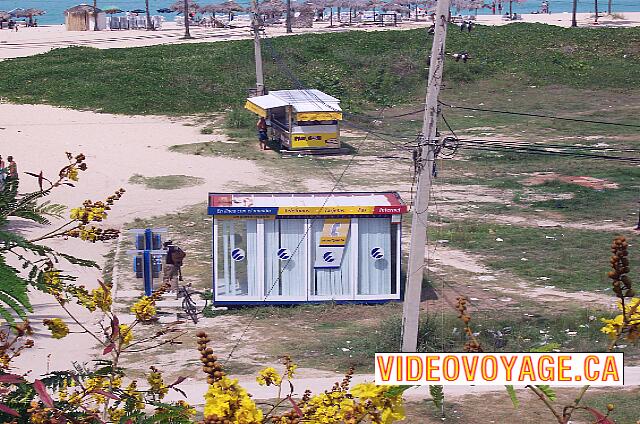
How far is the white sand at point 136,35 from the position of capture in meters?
Result: 58.8

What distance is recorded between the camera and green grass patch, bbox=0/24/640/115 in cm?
4219

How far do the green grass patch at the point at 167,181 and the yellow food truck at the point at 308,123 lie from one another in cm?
448

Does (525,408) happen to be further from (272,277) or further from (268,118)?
(268,118)

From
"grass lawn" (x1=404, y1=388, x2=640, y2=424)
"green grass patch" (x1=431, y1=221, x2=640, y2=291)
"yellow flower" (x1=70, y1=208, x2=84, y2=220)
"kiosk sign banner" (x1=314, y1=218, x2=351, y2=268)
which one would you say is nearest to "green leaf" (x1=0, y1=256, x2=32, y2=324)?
"yellow flower" (x1=70, y1=208, x2=84, y2=220)

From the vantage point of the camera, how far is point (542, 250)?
69.9ft

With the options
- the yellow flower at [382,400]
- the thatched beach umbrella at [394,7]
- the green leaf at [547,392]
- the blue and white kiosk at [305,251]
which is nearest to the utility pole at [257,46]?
the blue and white kiosk at [305,251]

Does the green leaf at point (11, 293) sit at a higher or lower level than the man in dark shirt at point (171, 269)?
higher

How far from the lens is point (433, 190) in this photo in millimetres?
27344

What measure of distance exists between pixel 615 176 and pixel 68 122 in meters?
19.1

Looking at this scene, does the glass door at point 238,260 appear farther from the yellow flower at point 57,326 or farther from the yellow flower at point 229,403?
the yellow flower at point 229,403

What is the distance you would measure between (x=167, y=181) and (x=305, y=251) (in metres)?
11.1

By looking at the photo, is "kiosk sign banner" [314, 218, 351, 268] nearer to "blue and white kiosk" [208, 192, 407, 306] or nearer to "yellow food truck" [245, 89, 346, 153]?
"blue and white kiosk" [208, 192, 407, 306]

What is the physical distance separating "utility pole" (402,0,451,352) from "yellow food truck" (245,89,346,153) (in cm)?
1808

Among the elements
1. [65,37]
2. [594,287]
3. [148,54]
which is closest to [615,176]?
[594,287]
